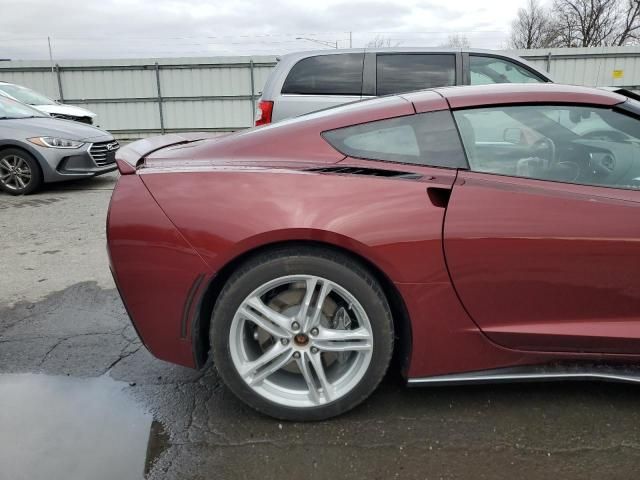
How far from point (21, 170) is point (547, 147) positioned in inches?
297

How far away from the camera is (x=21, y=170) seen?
25.2 feet

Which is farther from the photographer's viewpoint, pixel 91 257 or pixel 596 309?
pixel 91 257

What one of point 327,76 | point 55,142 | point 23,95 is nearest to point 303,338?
point 327,76

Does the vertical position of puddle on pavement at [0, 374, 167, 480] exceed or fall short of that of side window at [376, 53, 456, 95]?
it falls short

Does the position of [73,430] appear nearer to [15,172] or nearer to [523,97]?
[523,97]

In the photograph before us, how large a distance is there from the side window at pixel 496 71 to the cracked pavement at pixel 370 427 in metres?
4.75

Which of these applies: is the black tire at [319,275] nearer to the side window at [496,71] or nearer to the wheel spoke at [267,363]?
the wheel spoke at [267,363]

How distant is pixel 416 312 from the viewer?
86.5 inches

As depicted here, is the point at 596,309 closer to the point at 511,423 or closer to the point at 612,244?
the point at 612,244

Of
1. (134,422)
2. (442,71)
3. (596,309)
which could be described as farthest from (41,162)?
(596,309)

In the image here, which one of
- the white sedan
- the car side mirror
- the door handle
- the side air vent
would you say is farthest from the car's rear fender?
the white sedan

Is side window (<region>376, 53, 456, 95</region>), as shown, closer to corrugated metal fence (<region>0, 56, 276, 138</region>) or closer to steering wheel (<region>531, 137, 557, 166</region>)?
steering wheel (<region>531, 137, 557, 166</region>)

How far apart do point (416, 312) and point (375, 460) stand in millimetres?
606

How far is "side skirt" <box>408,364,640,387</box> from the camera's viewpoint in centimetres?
222
